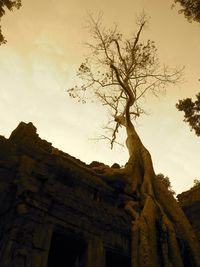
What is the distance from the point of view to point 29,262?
5.38m

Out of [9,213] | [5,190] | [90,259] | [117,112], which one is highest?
[117,112]

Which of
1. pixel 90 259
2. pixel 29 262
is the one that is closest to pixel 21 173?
pixel 29 262

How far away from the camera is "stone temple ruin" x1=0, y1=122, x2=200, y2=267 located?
18.6ft

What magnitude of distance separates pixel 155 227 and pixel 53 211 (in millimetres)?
2744

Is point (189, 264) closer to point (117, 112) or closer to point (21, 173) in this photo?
point (21, 173)

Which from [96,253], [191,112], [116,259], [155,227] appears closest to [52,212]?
[96,253]

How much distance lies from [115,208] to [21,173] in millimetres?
2711

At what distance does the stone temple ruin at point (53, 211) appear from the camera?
5.66 m

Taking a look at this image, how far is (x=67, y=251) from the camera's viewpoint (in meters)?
7.11

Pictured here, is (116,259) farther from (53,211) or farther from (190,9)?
(190,9)

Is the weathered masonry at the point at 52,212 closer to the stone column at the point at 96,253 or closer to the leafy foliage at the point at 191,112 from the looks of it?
the stone column at the point at 96,253

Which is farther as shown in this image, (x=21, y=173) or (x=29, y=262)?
(x=21, y=173)

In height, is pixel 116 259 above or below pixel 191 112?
below

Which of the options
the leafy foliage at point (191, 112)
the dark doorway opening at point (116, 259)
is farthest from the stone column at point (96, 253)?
the leafy foliage at point (191, 112)
